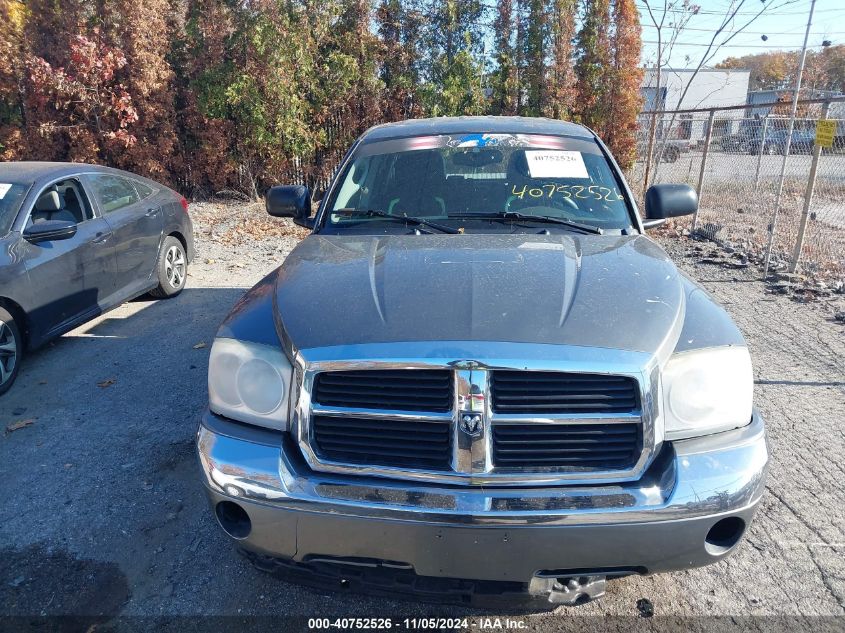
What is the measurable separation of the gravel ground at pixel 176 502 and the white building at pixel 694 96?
5689 millimetres

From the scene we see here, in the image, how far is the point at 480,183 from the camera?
11.5 ft

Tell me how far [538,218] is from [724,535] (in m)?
1.79

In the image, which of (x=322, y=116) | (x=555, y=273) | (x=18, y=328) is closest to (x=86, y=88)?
(x=322, y=116)

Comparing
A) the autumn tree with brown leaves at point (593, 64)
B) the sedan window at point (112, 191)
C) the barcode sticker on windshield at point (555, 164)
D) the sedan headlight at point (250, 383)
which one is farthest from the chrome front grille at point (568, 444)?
the autumn tree with brown leaves at point (593, 64)

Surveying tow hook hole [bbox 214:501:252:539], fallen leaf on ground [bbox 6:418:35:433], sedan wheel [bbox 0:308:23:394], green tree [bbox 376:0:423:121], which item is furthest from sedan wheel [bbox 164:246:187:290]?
green tree [bbox 376:0:423:121]

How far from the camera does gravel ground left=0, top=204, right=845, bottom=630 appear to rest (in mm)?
2539

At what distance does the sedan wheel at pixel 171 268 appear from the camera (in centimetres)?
680

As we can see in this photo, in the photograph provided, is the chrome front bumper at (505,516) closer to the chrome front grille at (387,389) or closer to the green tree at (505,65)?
the chrome front grille at (387,389)

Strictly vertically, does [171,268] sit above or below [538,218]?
below

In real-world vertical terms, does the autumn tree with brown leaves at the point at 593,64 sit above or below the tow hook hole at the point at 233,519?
above

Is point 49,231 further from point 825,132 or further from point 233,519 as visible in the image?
point 825,132

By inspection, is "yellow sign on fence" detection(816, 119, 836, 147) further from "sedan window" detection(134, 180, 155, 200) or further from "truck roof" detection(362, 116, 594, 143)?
"sedan window" detection(134, 180, 155, 200)

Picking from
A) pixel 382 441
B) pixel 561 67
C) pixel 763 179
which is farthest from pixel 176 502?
pixel 561 67

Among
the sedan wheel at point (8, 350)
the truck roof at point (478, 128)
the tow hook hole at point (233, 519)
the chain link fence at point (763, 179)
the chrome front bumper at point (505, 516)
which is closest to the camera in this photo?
the chrome front bumper at point (505, 516)
